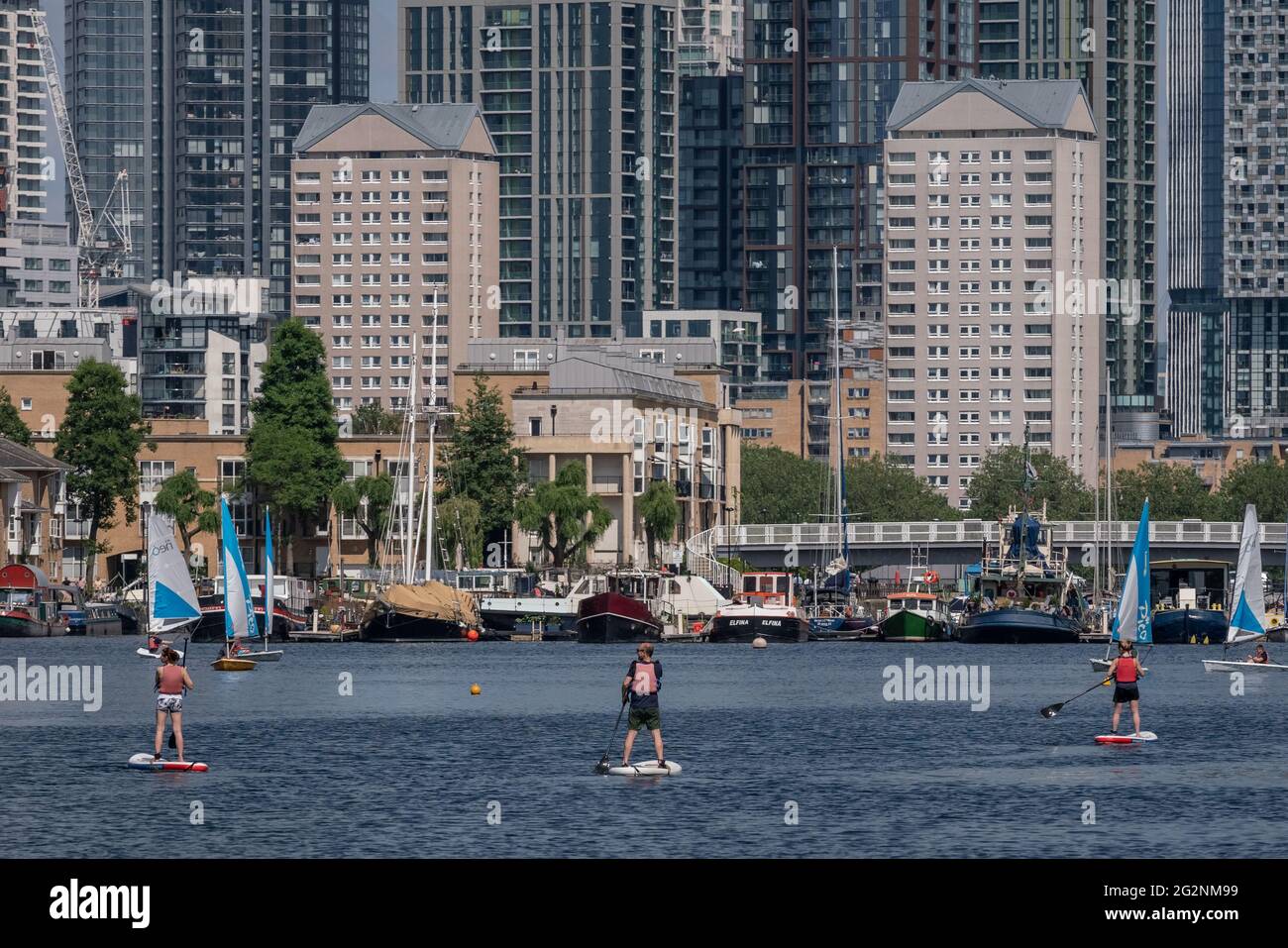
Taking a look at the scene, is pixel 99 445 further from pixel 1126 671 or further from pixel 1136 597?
pixel 1126 671

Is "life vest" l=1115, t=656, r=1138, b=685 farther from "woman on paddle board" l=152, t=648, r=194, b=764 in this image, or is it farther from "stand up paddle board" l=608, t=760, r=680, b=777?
"woman on paddle board" l=152, t=648, r=194, b=764

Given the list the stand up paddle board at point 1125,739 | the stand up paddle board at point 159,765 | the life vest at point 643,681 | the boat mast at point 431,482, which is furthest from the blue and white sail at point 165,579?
the life vest at point 643,681

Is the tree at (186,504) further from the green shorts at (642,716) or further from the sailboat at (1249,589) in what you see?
the green shorts at (642,716)

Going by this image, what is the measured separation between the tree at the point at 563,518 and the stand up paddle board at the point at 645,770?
125727mm

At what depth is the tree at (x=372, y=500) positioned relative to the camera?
626ft

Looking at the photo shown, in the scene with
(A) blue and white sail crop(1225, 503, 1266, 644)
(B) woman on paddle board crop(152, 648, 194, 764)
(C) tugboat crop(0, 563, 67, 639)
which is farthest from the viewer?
(C) tugboat crop(0, 563, 67, 639)

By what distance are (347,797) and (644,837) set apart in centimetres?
1031

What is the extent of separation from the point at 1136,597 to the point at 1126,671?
40.5 meters

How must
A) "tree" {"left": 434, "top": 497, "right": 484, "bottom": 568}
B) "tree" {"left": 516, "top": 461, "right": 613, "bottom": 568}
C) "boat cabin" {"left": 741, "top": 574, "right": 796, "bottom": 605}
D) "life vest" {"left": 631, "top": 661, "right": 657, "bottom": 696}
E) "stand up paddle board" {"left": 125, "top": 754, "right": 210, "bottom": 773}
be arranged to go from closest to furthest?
"life vest" {"left": 631, "top": 661, "right": 657, "bottom": 696}
"stand up paddle board" {"left": 125, "top": 754, "right": 210, "bottom": 773}
"boat cabin" {"left": 741, "top": 574, "right": 796, "bottom": 605}
"tree" {"left": 434, "top": 497, "right": 484, "bottom": 568}
"tree" {"left": 516, "top": 461, "right": 613, "bottom": 568}

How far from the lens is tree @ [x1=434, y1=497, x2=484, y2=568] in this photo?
185 m

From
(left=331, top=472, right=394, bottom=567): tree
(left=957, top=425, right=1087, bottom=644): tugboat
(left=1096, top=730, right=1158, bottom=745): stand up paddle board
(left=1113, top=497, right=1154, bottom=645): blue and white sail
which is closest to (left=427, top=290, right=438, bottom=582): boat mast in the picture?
(left=331, top=472, right=394, bottom=567): tree

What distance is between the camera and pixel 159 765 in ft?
211

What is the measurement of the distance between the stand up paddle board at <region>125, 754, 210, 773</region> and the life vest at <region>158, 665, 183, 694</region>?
5.11 meters
